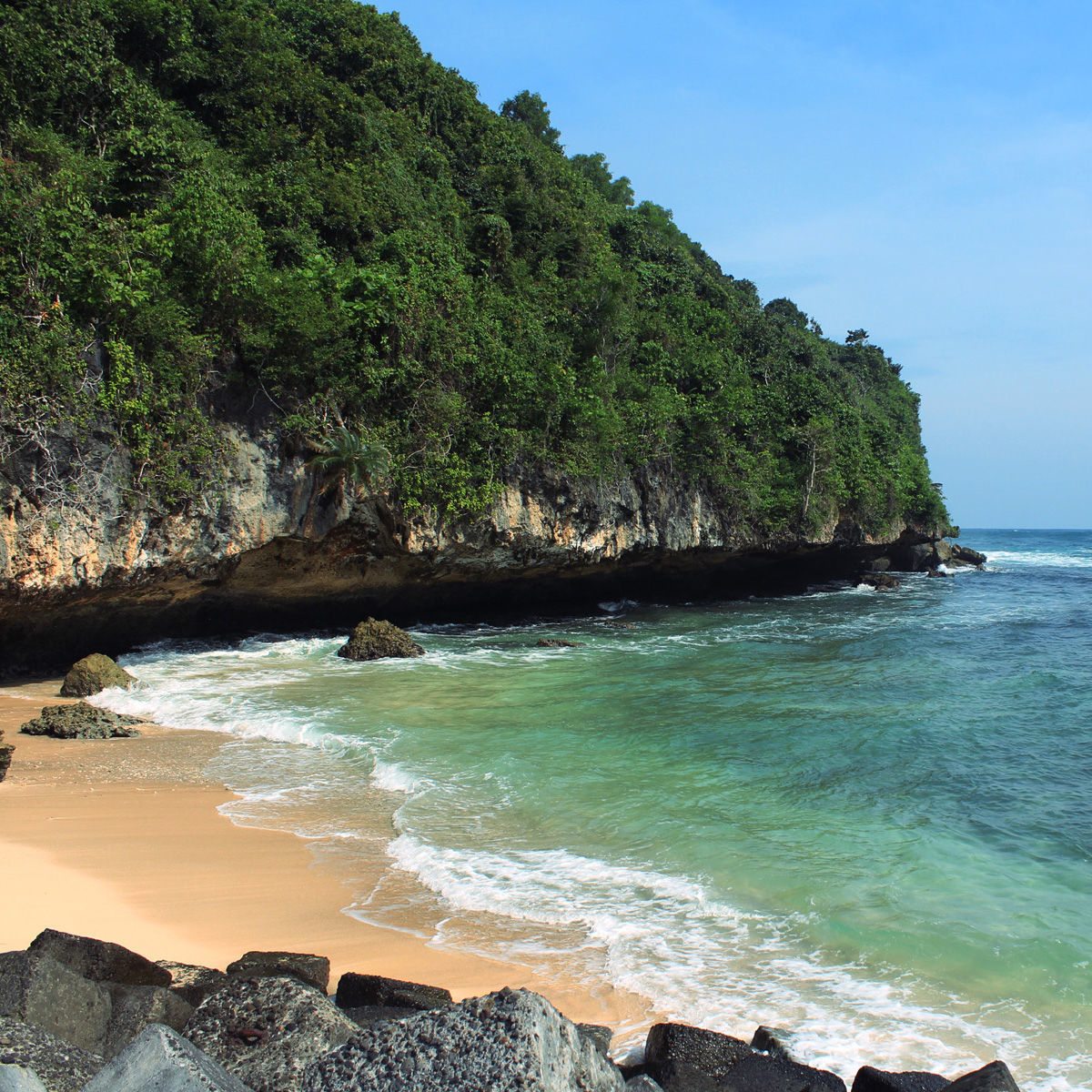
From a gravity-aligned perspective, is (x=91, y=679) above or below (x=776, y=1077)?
above

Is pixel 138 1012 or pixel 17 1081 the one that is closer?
pixel 17 1081

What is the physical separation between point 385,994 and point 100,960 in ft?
4.78

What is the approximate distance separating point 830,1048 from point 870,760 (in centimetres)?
550

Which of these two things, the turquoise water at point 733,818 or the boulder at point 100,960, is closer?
the boulder at point 100,960

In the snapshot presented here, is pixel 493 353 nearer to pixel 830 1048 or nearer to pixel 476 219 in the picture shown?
pixel 476 219

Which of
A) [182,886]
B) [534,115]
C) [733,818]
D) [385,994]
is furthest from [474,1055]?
[534,115]

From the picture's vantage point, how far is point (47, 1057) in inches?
124

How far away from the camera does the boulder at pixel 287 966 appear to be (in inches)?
178

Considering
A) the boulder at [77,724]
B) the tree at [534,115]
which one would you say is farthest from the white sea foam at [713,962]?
the tree at [534,115]

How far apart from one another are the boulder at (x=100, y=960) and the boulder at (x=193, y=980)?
11 centimetres

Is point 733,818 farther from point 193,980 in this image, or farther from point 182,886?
point 193,980

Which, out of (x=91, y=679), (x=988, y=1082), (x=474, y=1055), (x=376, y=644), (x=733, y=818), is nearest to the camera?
(x=474, y=1055)

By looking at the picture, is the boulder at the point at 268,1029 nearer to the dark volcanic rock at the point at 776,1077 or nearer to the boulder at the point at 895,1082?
the dark volcanic rock at the point at 776,1077

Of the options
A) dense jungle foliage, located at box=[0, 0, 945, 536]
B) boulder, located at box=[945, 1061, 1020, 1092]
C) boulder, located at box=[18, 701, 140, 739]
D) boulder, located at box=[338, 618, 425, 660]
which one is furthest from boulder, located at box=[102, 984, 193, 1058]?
boulder, located at box=[338, 618, 425, 660]
